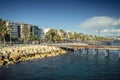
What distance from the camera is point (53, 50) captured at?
116750mm

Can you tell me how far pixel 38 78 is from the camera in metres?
50.5

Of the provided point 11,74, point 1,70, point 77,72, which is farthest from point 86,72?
point 1,70

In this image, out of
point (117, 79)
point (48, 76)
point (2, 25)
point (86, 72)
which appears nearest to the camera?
point (117, 79)

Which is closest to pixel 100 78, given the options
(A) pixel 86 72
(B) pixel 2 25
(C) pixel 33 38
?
(A) pixel 86 72

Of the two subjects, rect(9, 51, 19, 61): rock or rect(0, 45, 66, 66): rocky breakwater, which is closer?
rect(0, 45, 66, 66): rocky breakwater

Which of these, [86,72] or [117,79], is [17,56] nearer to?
[86,72]

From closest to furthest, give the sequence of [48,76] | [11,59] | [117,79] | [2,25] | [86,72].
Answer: [117,79] → [48,76] → [86,72] → [11,59] → [2,25]

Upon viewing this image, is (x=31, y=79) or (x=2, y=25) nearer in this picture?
(x=31, y=79)

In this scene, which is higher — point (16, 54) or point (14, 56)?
point (16, 54)

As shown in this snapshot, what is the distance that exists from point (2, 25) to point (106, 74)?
80.3 metres

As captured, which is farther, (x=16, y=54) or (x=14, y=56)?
(x=16, y=54)

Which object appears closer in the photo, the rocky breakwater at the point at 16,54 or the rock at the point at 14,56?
the rocky breakwater at the point at 16,54

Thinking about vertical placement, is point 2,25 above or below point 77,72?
above

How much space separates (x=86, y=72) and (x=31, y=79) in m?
17.8
